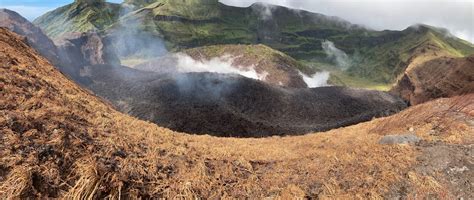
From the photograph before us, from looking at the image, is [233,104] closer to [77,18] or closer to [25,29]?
[25,29]

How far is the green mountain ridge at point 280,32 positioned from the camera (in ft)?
403

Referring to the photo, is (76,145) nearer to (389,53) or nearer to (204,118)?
(204,118)

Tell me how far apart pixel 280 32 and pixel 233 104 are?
131 metres

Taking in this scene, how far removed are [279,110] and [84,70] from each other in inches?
1336

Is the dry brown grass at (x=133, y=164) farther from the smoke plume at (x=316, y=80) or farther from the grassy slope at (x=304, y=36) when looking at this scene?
the grassy slope at (x=304, y=36)

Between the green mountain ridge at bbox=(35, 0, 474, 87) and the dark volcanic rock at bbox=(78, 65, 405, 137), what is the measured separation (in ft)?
222

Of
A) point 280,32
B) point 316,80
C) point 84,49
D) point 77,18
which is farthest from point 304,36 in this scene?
point 84,49

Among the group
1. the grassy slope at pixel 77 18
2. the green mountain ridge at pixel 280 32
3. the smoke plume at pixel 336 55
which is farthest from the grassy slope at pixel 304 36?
the grassy slope at pixel 77 18

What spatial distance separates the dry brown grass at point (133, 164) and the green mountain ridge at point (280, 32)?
10584 centimetres

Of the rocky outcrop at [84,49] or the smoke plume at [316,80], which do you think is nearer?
the rocky outcrop at [84,49]

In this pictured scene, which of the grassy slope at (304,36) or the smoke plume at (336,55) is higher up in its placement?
the grassy slope at (304,36)

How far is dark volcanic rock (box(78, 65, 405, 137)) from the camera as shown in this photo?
30.1m

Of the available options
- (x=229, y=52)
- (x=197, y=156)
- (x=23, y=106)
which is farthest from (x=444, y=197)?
(x=229, y=52)

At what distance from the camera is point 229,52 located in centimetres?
7494
